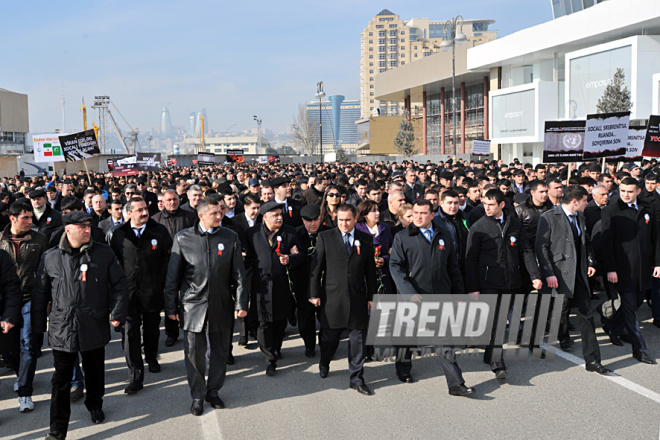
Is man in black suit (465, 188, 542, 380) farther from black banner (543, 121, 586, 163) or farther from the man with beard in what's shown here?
black banner (543, 121, 586, 163)

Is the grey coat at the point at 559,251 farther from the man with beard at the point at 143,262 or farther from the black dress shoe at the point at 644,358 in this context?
the man with beard at the point at 143,262

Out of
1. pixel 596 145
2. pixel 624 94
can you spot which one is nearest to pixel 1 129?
pixel 624 94

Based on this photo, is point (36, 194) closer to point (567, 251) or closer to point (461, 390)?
point (461, 390)

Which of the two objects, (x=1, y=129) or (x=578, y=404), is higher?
(x=1, y=129)

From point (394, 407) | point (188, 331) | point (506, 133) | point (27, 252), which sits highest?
point (506, 133)

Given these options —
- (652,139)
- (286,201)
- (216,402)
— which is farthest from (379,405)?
(652,139)

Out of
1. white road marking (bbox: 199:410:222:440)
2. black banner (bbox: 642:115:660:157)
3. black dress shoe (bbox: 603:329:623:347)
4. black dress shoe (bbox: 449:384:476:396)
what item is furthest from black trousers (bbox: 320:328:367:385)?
black banner (bbox: 642:115:660:157)

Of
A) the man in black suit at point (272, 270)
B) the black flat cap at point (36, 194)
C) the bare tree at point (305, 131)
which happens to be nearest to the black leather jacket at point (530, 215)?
the man in black suit at point (272, 270)

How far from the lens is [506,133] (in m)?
40.8

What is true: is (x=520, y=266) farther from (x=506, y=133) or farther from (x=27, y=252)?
(x=506, y=133)

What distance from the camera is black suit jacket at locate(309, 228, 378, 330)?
590 centimetres

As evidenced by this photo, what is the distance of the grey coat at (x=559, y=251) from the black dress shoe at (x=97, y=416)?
15.8 ft

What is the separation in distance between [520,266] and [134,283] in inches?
174

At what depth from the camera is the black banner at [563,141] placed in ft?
40.0
